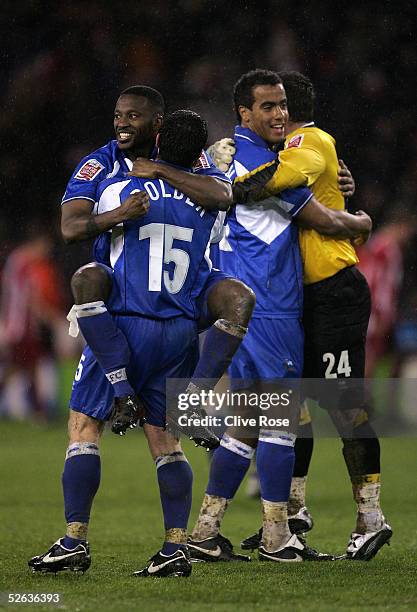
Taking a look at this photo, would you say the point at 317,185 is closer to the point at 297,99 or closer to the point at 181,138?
the point at 297,99

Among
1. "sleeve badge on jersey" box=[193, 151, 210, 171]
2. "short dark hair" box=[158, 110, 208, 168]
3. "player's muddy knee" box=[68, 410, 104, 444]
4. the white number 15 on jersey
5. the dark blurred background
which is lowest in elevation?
"player's muddy knee" box=[68, 410, 104, 444]

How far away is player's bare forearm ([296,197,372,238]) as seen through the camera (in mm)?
4723

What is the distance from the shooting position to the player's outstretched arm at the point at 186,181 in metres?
3.97

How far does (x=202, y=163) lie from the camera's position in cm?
417

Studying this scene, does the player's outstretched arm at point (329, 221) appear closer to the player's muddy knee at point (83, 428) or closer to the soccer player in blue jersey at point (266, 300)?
the soccer player in blue jersey at point (266, 300)

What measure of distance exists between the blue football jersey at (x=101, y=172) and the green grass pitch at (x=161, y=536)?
1153mm

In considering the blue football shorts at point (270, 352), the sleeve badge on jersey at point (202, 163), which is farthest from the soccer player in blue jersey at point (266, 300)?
the sleeve badge on jersey at point (202, 163)

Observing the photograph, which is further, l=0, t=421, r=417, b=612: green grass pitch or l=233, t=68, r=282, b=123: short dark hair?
l=233, t=68, r=282, b=123: short dark hair

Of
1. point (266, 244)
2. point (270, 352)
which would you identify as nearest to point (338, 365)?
point (270, 352)

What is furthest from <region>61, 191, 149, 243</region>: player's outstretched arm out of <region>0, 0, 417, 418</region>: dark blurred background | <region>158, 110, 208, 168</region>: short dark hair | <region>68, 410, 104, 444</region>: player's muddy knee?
<region>0, 0, 417, 418</region>: dark blurred background

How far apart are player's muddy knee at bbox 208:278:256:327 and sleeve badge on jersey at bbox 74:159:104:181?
22.6 inches

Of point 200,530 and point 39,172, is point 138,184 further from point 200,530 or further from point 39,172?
point 39,172

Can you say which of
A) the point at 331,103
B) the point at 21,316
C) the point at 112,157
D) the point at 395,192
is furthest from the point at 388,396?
the point at 112,157

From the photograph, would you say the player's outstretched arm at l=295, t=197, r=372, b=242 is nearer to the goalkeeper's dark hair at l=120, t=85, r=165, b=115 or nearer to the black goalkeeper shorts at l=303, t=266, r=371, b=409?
the black goalkeeper shorts at l=303, t=266, r=371, b=409
